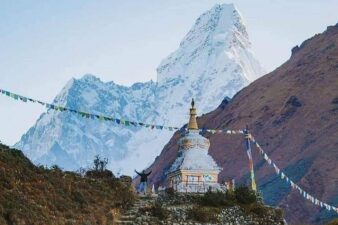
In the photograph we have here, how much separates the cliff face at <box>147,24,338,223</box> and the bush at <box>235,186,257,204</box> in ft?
148

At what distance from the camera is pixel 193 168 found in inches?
1737

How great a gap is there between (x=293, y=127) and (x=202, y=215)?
278ft

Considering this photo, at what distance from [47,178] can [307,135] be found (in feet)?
275

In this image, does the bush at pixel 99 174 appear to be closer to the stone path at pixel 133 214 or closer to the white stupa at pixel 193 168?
the stone path at pixel 133 214

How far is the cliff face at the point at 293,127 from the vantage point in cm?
9156

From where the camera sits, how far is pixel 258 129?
12362 centimetres

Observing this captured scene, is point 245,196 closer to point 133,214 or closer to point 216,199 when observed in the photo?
point 216,199

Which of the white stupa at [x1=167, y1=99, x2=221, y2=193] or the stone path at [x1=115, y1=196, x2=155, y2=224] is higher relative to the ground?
the white stupa at [x1=167, y1=99, x2=221, y2=193]

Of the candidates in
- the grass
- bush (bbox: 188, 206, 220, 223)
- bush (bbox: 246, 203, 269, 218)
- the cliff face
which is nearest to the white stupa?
bush (bbox: 246, 203, 269, 218)

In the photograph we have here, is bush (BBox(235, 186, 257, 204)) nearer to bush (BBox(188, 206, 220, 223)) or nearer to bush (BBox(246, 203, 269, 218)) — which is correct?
bush (BBox(246, 203, 269, 218))

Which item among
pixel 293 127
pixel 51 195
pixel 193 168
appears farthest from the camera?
pixel 293 127

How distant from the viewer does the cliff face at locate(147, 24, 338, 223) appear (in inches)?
3605

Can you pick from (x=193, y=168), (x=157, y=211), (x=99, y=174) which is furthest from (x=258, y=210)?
(x=193, y=168)

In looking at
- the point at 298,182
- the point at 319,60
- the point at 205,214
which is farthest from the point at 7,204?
the point at 319,60
